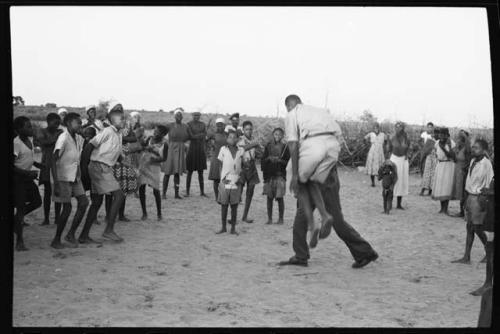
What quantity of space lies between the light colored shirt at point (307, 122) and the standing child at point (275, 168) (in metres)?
2.23

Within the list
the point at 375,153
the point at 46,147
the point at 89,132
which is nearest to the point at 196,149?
the point at 89,132

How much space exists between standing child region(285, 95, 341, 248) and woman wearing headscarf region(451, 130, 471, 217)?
3784 millimetres

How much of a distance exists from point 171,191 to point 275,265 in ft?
12.0

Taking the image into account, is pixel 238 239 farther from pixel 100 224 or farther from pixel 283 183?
pixel 100 224

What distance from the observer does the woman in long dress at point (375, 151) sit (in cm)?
1141

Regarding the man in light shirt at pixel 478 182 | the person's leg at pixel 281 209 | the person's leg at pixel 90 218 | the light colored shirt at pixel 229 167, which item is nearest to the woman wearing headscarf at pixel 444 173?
the person's leg at pixel 281 209

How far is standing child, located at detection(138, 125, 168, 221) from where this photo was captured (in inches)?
289

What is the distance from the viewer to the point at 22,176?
5793 mm

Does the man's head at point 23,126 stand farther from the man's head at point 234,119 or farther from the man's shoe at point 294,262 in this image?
the man's head at point 234,119

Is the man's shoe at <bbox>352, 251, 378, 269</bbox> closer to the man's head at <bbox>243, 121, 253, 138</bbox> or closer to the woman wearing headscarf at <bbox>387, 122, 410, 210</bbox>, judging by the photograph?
the man's head at <bbox>243, 121, 253, 138</bbox>

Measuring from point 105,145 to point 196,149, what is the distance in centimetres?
326

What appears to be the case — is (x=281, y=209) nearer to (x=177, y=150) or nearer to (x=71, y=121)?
(x=177, y=150)

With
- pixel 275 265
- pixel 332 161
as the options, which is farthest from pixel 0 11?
pixel 275 265

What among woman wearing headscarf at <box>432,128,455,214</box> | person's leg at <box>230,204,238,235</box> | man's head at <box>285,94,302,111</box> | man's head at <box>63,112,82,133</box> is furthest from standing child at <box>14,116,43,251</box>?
woman wearing headscarf at <box>432,128,455,214</box>
